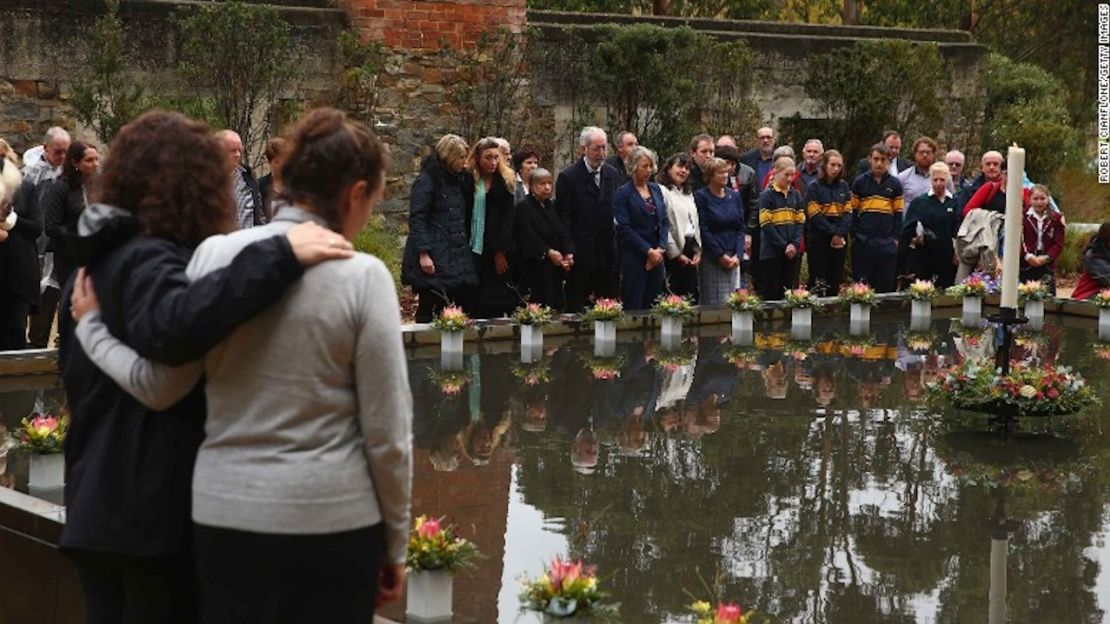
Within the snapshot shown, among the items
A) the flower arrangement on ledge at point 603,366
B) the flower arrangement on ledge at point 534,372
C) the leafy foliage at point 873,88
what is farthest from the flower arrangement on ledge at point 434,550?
the leafy foliage at point 873,88

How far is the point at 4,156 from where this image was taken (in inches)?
476

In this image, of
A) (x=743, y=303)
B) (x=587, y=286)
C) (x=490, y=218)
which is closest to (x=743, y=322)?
(x=743, y=303)

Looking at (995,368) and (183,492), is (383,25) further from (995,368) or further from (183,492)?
(183,492)

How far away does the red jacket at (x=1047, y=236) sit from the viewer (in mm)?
15820

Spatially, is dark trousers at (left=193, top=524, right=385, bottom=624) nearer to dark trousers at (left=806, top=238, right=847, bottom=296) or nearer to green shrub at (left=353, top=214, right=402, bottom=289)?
green shrub at (left=353, top=214, right=402, bottom=289)

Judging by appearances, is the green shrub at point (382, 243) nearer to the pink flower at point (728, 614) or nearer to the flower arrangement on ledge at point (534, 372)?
the flower arrangement on ledge at point (534, 372)

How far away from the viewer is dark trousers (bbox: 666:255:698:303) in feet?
48.9

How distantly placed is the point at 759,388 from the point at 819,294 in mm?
5799

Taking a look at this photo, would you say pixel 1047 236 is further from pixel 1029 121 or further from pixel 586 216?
pixel 1029 121

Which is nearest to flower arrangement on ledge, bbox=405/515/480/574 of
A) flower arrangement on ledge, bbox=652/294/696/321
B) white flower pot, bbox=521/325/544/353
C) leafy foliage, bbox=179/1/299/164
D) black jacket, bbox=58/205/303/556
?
black jacket, bbox=58/205/303/556

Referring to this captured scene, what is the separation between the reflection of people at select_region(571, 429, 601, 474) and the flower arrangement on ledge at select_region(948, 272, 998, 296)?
19.2 ft

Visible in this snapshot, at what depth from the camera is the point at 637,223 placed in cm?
1452

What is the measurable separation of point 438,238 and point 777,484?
5760 mm

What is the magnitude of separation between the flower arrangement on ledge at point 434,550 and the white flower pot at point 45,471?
2.25 meters
